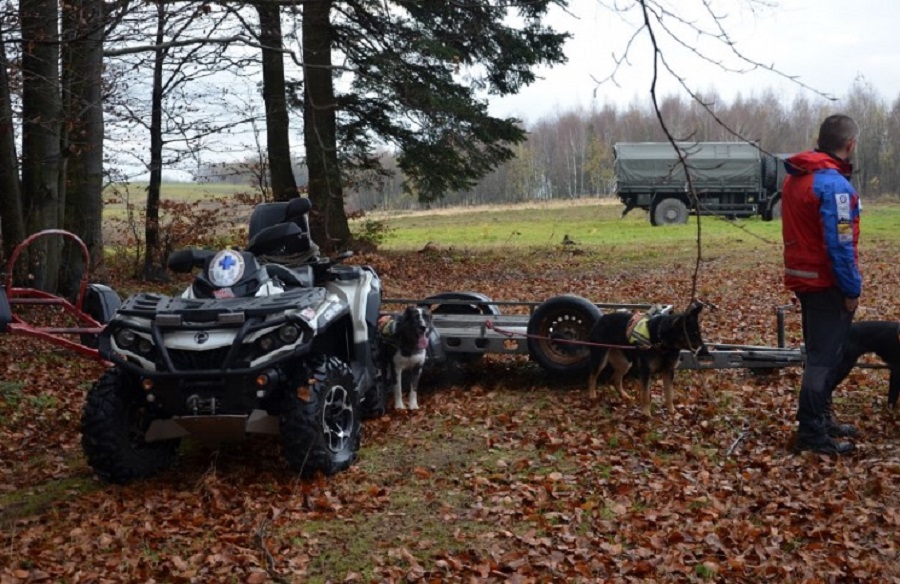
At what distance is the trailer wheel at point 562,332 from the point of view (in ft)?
31.7

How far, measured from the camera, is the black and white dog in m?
9.08

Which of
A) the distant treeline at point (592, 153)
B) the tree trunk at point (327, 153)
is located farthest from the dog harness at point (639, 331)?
the distant treeline at point (592, 153)

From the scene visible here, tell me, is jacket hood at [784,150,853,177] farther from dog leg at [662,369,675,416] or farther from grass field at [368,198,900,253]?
grass field at [368,198,900,253]

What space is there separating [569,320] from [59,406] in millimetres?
4816

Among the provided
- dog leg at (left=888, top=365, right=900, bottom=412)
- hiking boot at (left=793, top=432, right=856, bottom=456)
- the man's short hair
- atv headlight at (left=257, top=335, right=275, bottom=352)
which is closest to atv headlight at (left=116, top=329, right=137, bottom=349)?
atv headlight at (left=257, top=335, right=275, bottom=352)

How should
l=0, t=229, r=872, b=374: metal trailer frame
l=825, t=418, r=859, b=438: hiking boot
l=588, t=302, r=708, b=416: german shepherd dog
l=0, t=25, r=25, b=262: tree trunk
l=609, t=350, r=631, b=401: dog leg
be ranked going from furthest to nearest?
l=0, t=25, r=25, b=262: tree trunk < l=609, t=350, r=631, b=401: dog leg < l=0, t=229, r=872, b=374: metal trailer frame < l=588, t=302, r=708, b=416: german shepherd dog < l=825, t=418, r=859, b=438: hiking boot

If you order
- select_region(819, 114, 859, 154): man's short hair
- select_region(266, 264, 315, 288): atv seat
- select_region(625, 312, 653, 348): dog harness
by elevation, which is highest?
select_region(819, 114, 859, 154): man's short hair

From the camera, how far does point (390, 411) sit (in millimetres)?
9266

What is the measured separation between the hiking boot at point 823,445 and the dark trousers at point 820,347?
4 centimetres

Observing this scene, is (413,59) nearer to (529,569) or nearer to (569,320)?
(569,320)

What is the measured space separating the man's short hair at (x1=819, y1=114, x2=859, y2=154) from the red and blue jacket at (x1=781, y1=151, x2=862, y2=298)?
82mm

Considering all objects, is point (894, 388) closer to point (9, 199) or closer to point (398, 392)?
point (398, 392)

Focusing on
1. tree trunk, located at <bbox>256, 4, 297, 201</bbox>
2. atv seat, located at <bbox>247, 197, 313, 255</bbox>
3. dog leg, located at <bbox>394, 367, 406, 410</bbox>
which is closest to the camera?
atv seat, located at <bbox>247, 197, 313, 255</bbox>

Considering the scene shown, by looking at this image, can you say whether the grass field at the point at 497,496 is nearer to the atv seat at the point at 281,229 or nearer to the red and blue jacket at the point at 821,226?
the red and blue jacket at the point at 821,226
